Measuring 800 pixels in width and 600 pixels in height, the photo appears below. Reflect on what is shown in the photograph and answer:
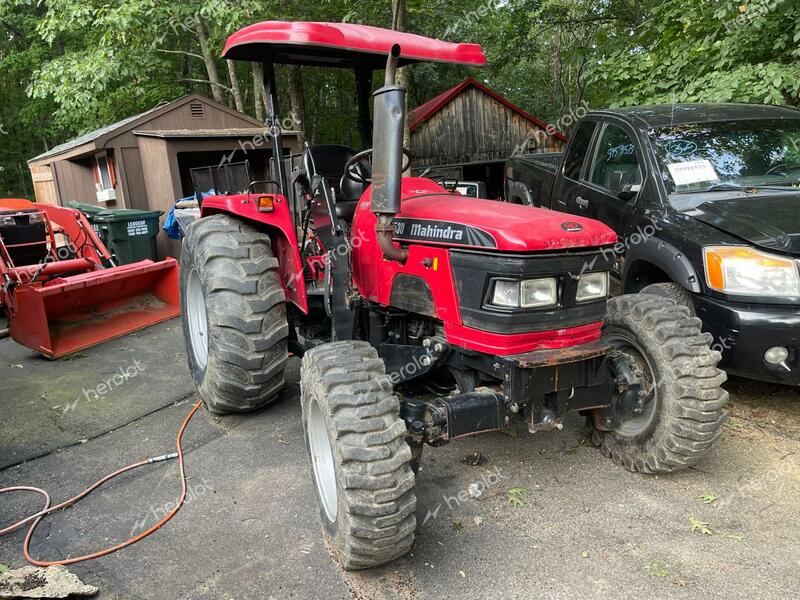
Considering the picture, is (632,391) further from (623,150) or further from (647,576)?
(623,150)

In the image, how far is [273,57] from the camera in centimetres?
356

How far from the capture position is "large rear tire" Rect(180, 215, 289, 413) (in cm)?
352

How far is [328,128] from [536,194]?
15.5 metres

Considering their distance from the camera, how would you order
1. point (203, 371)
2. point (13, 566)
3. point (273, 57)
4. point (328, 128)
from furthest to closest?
point (328, 128)
point (203, 371)
point (273, 57)
point (13, 566)

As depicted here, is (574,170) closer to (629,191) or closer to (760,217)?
(629,191)

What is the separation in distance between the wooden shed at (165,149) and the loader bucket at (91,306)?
3.74m

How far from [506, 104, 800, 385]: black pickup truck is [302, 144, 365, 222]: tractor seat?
160 centimetres

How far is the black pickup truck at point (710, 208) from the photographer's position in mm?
3355

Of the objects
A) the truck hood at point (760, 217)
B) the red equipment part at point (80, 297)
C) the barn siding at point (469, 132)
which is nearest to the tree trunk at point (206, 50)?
the barn siding at point (469, 132)

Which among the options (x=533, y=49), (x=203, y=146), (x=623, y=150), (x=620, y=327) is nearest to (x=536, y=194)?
(x=623, y=150)

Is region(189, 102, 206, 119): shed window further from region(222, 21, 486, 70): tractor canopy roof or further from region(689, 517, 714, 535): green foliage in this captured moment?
region(689, 517, 714, 535): green foliage

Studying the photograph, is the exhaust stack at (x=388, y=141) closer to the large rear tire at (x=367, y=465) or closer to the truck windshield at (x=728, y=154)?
the large rear tire at (x=367, y=465)

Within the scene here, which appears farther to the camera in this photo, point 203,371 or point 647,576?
point 203,371

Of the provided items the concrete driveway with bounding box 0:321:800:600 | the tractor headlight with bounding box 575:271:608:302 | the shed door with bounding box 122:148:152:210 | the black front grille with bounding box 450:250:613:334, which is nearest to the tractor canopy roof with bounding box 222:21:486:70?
the black front grille with bounding box 450:250:613:334
